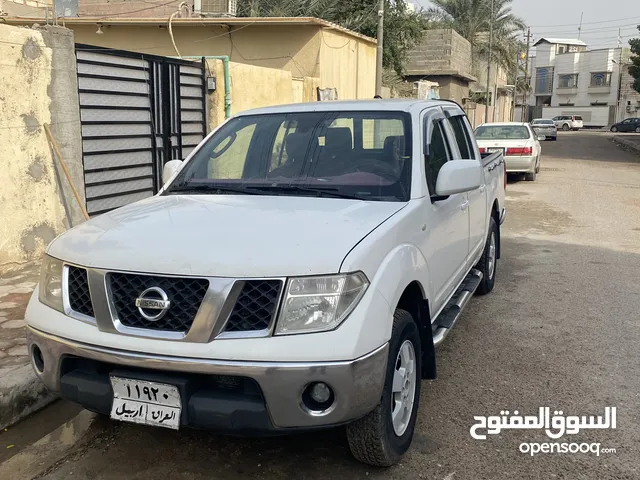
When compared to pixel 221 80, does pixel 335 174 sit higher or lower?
lower

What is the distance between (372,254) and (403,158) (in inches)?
48.2

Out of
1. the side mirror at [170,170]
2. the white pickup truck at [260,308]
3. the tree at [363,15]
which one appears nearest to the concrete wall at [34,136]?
the side mirror at [170,170]

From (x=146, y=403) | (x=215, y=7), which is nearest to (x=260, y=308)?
(x=146, y=403)

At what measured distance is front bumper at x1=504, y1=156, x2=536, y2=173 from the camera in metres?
16.3

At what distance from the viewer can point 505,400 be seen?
13.3ft

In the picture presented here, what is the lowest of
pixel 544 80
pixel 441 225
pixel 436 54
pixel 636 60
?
pixel 441 225

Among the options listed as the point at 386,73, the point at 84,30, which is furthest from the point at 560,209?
the point at 386,73

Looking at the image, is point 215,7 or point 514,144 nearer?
point 514,144

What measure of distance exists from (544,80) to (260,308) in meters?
91.6

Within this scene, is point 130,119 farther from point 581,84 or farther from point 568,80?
point 568,80

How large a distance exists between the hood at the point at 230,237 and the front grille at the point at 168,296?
51mm

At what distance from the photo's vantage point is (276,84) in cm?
1308

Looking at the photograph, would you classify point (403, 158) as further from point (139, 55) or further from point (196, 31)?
point (196, 31)

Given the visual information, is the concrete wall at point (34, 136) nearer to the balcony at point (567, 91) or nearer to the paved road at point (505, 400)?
the paved road at point (505, 400)
